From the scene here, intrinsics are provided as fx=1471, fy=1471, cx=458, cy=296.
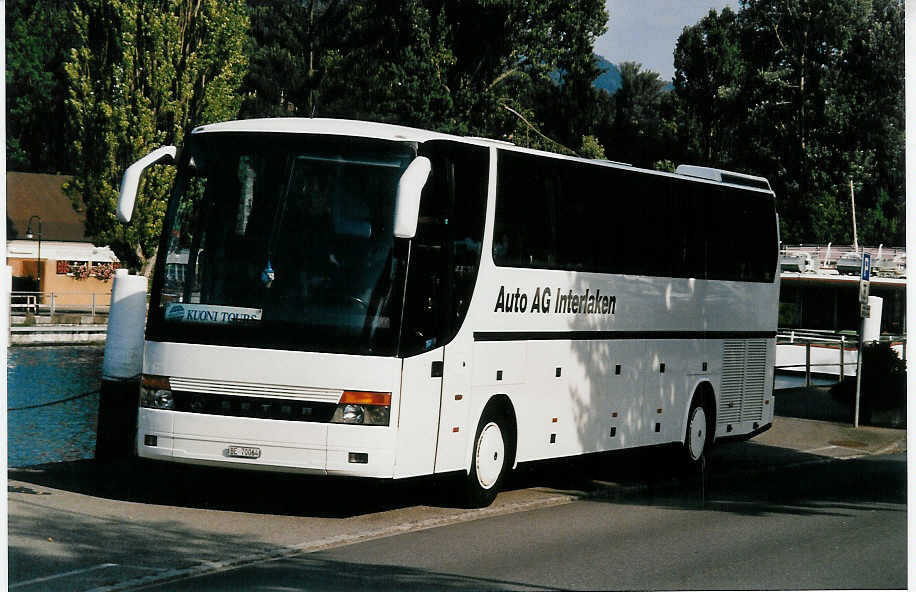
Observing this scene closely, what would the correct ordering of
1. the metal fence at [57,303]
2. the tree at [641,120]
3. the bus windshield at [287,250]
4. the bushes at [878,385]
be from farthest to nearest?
the tree at [641,120]
the metal fence at [57,303]
the bushes at [878,385]
the bus windshield at [287,250]

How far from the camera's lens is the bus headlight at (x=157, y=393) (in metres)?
12.8

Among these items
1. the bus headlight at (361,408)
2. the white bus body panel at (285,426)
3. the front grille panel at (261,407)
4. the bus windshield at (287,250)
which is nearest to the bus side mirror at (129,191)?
the bus windshield at (287,250)

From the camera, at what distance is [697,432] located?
18.9 meters

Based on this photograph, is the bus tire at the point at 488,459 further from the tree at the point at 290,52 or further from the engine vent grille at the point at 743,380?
the tree at the point at 290,52

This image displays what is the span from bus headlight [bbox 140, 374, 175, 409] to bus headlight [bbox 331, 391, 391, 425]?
1.52 m

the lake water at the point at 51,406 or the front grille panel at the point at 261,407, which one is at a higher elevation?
the front grille panel at the point at 261,407

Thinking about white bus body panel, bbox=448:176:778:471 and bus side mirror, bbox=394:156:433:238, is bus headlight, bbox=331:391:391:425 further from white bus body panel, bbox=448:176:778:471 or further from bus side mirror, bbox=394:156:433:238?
bus side mirror, bbox=394:156:433:238

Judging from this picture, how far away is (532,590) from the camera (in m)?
9.60

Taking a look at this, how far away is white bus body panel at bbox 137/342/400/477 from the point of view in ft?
40.8

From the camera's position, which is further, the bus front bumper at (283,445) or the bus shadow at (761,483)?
the bus shadow at (761,483)

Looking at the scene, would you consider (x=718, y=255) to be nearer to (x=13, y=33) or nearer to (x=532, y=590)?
(x=532, y=590)

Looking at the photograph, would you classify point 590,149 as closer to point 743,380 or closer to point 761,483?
point 743,380

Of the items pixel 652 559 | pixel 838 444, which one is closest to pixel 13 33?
pixel 838 444

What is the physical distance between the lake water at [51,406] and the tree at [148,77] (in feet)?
16.8
